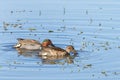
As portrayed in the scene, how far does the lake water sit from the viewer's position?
17.2 metres

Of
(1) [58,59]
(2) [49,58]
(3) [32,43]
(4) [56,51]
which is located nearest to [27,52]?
(3) [32,43]

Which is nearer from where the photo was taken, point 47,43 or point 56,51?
point 56,51

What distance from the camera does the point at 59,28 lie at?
24.2 metres

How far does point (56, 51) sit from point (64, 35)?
9.35 ft

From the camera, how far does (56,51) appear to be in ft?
66.6

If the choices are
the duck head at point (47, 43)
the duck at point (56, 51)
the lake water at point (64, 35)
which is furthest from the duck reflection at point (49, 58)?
the duck head at point (47, 43)

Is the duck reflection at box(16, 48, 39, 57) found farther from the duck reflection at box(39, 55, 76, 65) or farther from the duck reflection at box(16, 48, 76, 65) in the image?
the duck reflection at box(39, 55, 76, 65)

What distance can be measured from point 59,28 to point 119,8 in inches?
240

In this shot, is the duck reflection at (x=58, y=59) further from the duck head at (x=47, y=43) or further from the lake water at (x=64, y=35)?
the duck head at (x=47, y=43)

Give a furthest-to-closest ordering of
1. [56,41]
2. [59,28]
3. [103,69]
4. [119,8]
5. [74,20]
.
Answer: [119,8]
[74,20]
[59,28]
[56,41]
[103,69]

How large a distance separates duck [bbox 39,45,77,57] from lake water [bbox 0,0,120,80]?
1.10 ft

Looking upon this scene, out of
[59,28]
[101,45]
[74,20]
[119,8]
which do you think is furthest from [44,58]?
[119,8]

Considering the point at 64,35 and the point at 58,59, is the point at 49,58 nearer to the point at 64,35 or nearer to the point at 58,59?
the point at 58,59

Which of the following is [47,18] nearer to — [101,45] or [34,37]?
[34,37]
